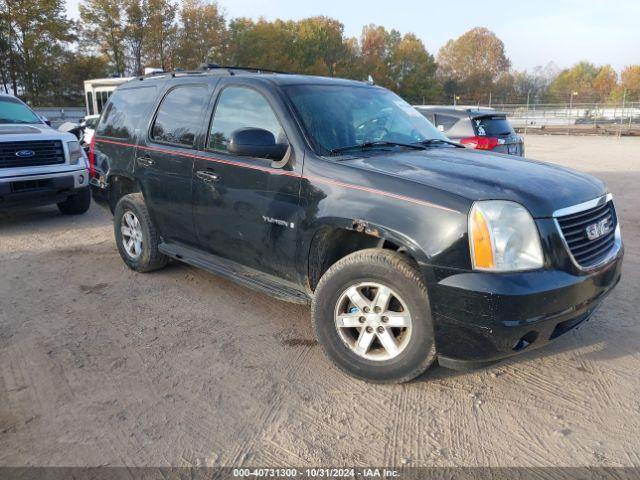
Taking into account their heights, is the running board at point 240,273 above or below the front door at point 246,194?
below

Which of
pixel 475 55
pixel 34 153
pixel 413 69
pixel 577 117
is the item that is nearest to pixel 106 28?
pixel 577 117

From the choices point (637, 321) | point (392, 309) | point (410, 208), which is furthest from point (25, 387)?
point (637, 321)

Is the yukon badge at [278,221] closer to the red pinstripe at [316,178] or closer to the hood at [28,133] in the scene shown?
the red pinstripe at [316,178]

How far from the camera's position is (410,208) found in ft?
9.84

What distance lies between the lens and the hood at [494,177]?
2936 mm

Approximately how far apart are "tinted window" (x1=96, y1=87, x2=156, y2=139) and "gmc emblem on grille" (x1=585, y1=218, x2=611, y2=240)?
3871 millimetres

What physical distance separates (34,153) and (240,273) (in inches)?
191

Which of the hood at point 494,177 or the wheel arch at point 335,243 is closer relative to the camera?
the hood at point 494,177

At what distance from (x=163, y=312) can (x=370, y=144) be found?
218 centimetres

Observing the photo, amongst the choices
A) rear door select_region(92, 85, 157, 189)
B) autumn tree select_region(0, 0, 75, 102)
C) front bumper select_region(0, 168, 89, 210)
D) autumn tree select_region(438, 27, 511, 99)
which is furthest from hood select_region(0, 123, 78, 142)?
autumn tree select_region(438, 27, 511, 99)

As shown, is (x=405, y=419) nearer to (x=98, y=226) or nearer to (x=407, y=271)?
(x=407, y=271)

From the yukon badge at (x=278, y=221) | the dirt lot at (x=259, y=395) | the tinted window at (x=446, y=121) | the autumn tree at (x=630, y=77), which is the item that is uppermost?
the autumn tree at (x=630, y=77)

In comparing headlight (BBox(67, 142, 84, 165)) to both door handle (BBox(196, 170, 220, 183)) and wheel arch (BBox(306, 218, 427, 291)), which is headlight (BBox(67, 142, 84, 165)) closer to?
door handle (BBox(196, 170, 220, 183))

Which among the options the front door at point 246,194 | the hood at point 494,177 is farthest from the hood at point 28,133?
the hood at point 494,177
